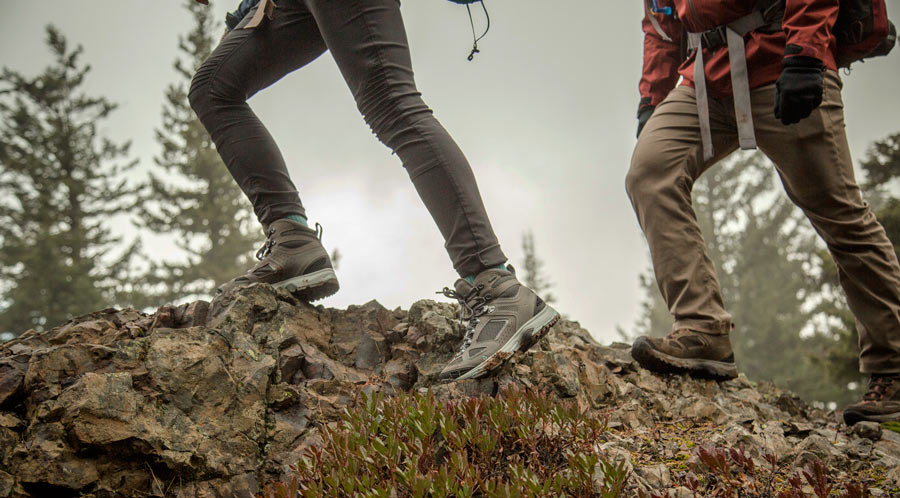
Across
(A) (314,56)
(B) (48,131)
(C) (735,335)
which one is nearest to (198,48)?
(B) (48,131)

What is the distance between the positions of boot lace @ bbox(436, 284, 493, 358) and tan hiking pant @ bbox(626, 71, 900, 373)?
1.48m

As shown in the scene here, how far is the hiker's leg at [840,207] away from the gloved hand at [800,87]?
0.28m

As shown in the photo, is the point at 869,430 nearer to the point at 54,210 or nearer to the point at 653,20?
the point at 653,20

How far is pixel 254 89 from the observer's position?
3283mm

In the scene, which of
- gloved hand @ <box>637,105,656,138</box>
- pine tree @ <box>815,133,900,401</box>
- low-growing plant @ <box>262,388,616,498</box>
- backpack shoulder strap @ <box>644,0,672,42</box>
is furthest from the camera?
pine tree @ <box>815,133,900,401</box>

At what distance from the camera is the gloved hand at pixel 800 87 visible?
280cm

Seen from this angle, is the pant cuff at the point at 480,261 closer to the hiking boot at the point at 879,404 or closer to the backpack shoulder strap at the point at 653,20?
the backpack shoulder strap at the point at 653,20

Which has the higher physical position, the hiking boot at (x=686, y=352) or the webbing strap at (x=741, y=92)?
the webbing strap at (x=741, y=92)

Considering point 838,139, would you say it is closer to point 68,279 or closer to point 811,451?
point 811,451

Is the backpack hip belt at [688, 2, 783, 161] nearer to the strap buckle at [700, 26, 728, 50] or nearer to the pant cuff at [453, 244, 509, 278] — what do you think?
the strap buckle at [700, 26, 728, 50]

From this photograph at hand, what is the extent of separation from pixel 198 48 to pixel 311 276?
1001 inches

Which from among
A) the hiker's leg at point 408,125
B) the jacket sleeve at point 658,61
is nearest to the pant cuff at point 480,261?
the hiker's leg at point 408,125

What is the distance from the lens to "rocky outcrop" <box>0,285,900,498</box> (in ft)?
6.95

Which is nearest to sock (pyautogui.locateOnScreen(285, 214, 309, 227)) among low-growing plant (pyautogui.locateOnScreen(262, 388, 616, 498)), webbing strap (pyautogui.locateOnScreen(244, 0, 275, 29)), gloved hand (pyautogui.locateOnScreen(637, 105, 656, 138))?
webbing strap (pyautogui.locateOnScreen(244, 0, 275, 29))
